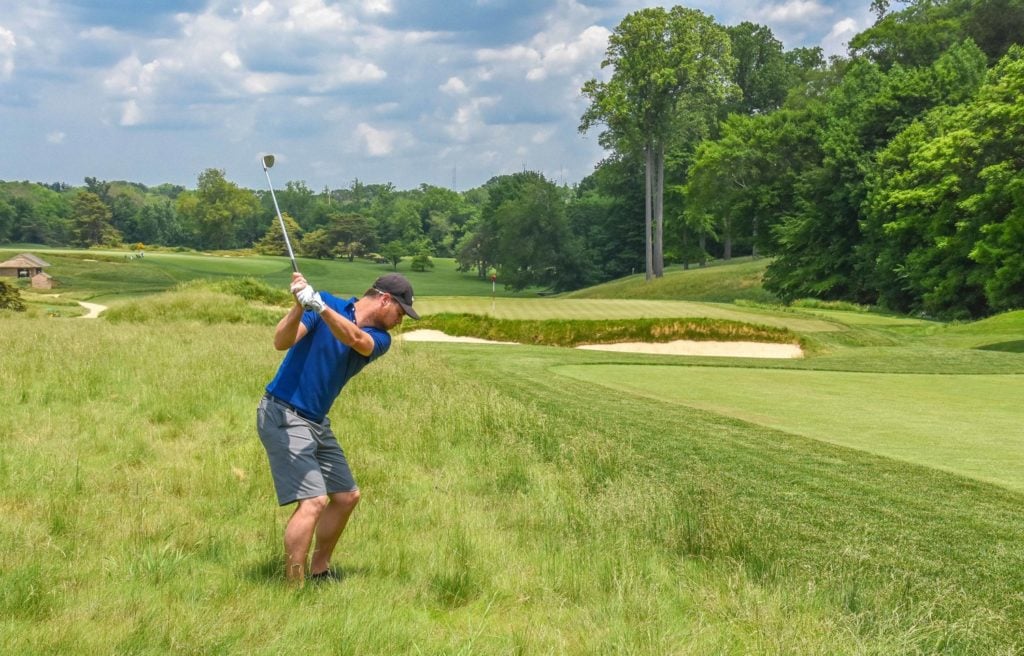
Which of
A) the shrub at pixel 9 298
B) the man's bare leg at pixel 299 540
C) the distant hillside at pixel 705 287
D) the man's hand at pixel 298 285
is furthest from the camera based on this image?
the distant hillside at pixel 705 287

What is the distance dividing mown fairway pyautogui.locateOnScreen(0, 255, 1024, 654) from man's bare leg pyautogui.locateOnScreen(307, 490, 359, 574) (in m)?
0.30

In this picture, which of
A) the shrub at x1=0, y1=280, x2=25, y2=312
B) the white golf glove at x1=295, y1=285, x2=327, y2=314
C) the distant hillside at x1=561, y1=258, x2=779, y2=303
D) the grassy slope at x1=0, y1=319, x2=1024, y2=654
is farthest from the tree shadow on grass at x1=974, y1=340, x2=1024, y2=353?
the shrub at x1=0, y1=280, x2=25, y2=312

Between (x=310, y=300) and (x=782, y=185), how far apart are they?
55878 millimetres

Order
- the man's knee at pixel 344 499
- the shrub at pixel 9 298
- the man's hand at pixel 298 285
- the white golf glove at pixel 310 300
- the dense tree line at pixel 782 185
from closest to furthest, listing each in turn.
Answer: the white golf glove at pixel 310 300
the man's hand at pixel 298 285
the man's knee at pixel 344 499
the dense tree line at pixel 782 185
the shrub at pixel 9 298

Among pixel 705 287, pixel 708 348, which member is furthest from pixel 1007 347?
pixel 705 287

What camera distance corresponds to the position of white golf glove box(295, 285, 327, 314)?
5.01 meters

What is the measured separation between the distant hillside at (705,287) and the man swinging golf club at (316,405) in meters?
52.4

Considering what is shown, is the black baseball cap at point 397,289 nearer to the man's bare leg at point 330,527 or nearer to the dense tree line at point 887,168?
the man's bare leg at point 330,527

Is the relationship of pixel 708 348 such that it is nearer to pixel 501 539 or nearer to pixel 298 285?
pixel 501 539

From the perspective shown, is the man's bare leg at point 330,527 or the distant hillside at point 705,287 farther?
the distant hillside at point 705,287

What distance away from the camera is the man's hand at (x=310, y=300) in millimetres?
5008

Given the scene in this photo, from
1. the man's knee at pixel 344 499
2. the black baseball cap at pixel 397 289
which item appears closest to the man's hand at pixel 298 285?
the black baseball cap at pixel 397 289

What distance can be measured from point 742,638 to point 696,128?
65281 mm

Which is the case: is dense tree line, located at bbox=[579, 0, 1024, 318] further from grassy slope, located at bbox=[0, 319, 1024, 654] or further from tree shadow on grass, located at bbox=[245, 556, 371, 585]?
tree shadow on grass, located at bbox=[245, 556, 371, 585]
